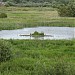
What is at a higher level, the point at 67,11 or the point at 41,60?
the point at 41,60

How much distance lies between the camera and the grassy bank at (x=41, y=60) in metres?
12.6

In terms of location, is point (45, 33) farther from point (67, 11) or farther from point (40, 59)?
point (67, 11)

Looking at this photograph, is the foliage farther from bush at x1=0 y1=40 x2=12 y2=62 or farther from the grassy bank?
bush at x1=0 y1=40 x2=12 y2=62

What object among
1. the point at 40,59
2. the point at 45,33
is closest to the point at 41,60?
the point at 40,59

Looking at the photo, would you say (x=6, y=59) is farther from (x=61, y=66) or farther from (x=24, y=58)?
(x=61, y=66)

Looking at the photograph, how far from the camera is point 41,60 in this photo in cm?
1711

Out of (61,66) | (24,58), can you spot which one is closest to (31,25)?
(24,58)

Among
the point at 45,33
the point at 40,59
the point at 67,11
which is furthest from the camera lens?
the point at 67,11

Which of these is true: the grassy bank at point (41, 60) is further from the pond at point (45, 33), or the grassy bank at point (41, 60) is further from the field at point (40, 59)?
the pond at point (45, 33)

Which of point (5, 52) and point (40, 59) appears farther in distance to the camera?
point (40, 59)

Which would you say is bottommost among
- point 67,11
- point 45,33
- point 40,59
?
point 67,11

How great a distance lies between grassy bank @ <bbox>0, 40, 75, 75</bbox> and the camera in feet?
41.3

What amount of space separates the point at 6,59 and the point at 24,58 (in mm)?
1156

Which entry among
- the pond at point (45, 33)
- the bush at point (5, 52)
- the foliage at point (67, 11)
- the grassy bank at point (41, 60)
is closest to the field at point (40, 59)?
the grassy bank at point (41, 60)
